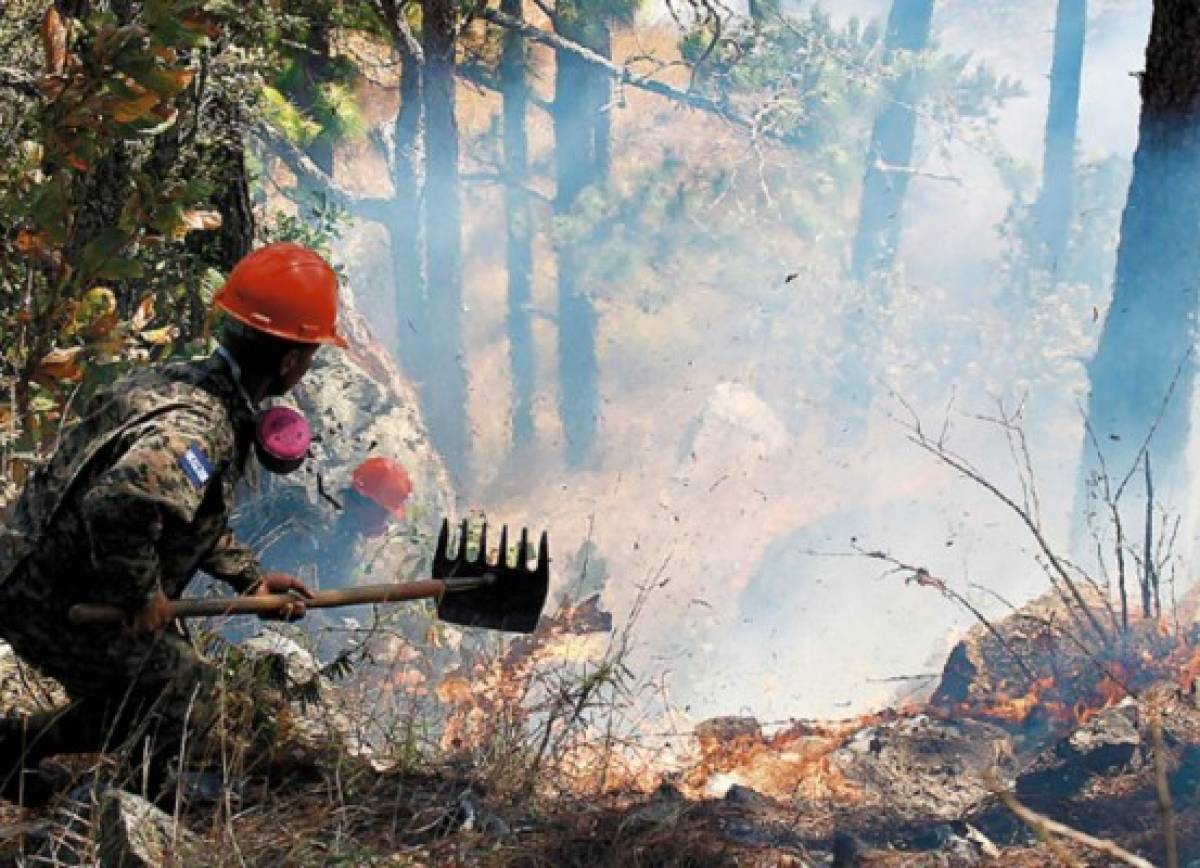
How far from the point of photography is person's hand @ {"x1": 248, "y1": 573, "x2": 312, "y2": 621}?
3172 mm

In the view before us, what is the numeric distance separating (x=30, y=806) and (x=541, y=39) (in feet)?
40.1

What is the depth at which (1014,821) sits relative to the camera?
483 centimetres

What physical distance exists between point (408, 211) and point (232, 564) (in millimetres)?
11959

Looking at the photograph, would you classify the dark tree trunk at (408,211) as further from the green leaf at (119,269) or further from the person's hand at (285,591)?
the person's hand at (285,591)

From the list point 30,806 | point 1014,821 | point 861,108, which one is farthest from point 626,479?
point 30,806

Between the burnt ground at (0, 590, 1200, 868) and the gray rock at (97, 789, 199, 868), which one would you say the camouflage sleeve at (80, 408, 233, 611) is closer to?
the gray rock at (97, 789, 199, 868)

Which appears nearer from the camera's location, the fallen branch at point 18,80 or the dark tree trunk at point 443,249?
the fallen branch at point 18,80

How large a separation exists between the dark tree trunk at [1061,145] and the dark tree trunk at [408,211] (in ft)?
36.4

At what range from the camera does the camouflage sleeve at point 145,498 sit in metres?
2.71

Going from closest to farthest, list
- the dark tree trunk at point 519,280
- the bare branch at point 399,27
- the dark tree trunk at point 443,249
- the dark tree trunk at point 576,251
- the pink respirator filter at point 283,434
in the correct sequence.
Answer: the pink respirator filter at point 283,434 < the bare branch at point 399,27 < the dark tree trunk at point 443,249 < the dark tree trunk at point 576,251 < the dark tree trunk at point 519,280

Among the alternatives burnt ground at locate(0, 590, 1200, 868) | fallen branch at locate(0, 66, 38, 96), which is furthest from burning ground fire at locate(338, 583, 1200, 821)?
fallen branch at locate(0, 66, 38, 96)

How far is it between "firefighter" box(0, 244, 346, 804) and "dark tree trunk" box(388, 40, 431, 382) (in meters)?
10.7

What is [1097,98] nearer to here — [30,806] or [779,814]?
[779,814]

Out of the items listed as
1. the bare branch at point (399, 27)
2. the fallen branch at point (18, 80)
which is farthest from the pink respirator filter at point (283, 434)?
the bare branch at point (399, 27)
